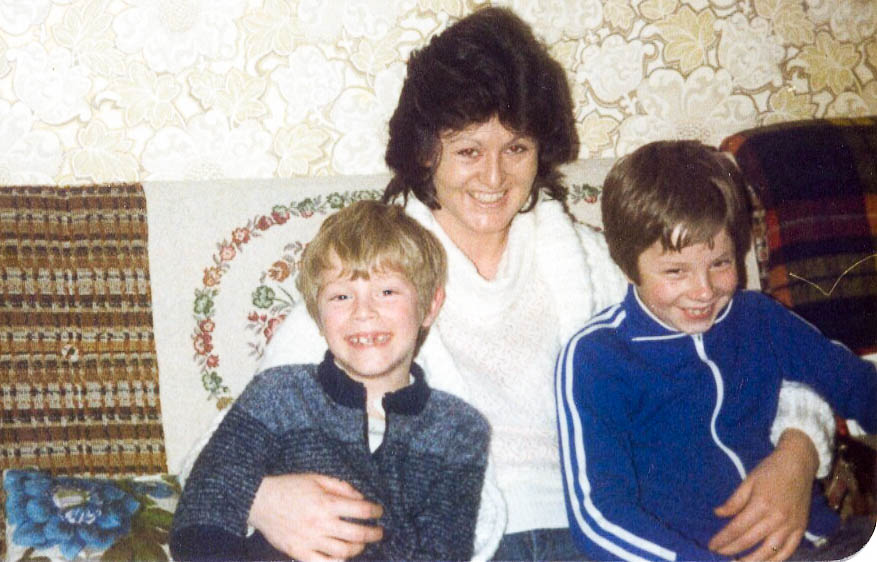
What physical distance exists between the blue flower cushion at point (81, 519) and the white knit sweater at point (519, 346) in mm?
96

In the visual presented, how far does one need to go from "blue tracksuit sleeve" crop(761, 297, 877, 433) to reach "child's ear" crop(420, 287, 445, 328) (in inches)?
21.4

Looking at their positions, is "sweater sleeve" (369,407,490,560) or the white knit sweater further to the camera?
the white knit sweater

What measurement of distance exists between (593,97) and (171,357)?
977 millimetres

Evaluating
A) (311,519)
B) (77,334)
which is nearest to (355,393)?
(311,519)

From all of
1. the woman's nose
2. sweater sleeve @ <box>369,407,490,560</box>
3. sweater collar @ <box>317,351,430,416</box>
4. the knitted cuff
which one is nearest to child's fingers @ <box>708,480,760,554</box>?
the knitted cuff

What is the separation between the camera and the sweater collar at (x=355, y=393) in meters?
1.10

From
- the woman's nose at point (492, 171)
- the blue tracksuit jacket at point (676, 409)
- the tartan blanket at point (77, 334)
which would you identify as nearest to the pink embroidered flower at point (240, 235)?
the tartan blanket at point (77, 334)

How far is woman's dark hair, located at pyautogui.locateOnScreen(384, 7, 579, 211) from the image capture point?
4.07ft

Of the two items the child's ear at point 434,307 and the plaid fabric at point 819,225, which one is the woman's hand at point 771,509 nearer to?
the plaid fabric at point 819,225

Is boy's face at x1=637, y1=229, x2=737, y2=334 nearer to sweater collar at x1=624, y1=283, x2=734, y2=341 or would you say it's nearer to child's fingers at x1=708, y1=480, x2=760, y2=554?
sweater collar at x1=624, y1=283, x2=734, y2=341

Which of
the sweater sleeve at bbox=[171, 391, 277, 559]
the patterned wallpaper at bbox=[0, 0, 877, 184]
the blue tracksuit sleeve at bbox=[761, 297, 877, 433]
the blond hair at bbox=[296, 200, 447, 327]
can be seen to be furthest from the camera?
the patterned wallpaper at bbox=[0, 0, 877, 184]

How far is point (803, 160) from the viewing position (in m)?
1.43

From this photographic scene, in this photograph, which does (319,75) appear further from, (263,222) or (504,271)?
(504,271)

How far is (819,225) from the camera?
1.40 meters
